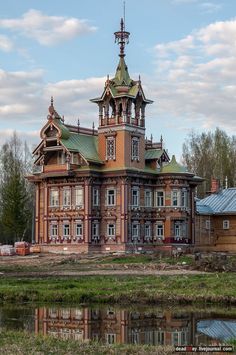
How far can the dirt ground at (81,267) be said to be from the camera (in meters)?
42.7

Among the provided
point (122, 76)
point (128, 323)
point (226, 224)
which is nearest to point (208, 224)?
point (226, 224)

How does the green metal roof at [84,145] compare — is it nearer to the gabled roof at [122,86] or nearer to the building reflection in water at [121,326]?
the gabled roof at [122,86]

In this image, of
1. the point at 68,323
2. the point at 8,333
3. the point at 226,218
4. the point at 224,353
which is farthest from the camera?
the point at 226,218

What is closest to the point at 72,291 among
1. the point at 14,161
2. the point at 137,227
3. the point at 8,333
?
the point at 8,333

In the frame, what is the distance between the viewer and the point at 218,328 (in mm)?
21578

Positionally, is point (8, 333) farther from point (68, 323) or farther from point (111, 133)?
point (111, 133)

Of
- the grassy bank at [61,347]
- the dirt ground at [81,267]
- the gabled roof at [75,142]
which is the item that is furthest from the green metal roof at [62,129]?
the grassy bank at [61,347]

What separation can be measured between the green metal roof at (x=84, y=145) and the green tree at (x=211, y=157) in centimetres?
3249

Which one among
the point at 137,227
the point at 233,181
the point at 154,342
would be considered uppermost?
the point at 233,181

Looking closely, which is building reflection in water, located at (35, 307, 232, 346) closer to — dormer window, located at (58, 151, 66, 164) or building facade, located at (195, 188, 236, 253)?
dormer window, located at (58, 151, 66, 164)

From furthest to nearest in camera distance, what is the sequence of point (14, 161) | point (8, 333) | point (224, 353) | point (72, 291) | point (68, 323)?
point (14, 161) < point (72, 291) < point (68, 323) < point (8, 333) < point (224, 353)

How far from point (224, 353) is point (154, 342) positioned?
3818mm

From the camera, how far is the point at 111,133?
64.7 metres

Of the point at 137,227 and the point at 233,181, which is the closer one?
the point at 137,227
